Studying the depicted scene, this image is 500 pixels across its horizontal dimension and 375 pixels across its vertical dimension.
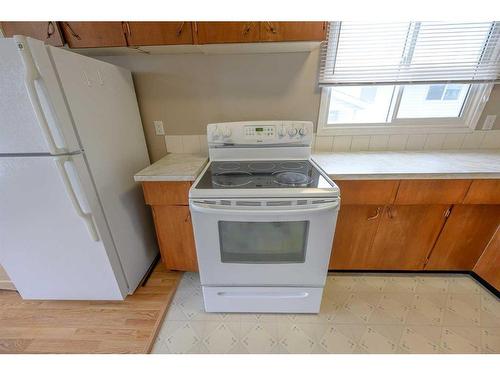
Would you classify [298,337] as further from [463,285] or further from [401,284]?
[463,285]

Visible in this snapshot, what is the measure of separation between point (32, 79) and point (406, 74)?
221 cm

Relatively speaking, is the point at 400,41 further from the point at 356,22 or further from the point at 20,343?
the point at 20,343

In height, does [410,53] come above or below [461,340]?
above

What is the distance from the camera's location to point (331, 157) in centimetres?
157

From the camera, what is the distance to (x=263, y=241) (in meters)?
1.13

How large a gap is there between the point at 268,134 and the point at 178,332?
56.5 inches

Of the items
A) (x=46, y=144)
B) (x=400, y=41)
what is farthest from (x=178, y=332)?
(x=400, y=41)

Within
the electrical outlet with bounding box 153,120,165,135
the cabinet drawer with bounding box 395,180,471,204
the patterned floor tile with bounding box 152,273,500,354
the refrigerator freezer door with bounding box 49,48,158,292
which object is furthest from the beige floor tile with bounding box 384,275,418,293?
the electrical outlet with bounding box 153,120,165,135

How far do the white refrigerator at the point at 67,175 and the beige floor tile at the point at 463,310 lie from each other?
2.18 m

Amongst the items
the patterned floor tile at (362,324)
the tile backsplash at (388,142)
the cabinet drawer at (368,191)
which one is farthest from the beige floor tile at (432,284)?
the tile backsplash at (388,142)

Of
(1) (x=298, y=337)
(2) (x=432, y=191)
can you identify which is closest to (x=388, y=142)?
(2) (x=432, y=191)

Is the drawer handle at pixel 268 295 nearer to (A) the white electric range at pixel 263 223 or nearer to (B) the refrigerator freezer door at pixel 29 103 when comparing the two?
(A) the white electric range at pixel 263 223

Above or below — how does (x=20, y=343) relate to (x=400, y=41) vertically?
below

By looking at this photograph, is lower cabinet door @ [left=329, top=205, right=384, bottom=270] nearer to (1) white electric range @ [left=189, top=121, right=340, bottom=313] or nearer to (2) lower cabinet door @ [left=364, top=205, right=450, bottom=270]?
(2) lower cabinet door @ [left=364, top=205, right=450, bottom=270]
